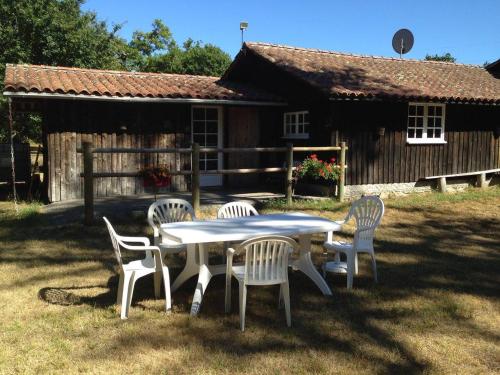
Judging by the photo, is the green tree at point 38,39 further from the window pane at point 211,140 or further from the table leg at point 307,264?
the table leg at point 307,264

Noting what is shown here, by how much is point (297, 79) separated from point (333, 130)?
5.10 ft

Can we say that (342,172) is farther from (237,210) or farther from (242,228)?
(242,228)

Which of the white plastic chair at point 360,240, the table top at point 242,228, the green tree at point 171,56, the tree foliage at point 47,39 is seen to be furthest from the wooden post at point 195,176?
the green tree at point 171,56

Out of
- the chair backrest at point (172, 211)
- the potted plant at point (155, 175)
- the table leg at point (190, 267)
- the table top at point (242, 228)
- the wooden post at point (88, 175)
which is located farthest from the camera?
the potted plant at point (155, 175)

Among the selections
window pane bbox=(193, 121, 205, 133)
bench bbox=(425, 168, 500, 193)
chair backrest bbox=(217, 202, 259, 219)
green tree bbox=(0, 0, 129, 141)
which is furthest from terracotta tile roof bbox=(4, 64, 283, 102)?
green tree bbox=(0, 0, 129, 141)

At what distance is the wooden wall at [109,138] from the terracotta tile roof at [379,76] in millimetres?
3276

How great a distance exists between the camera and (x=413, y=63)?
15.3m

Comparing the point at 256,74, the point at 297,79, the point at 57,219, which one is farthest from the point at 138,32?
the point at 57,219

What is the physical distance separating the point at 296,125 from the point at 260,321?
28.3 feet

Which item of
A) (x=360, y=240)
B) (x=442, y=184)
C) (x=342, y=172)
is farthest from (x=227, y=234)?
(x=442, y=184)

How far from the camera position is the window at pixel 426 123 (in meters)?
12.3

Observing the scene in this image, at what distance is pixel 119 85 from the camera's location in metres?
10.9

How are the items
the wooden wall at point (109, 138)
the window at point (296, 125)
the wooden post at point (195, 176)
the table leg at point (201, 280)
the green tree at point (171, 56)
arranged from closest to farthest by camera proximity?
the table leg at point (201, 280)
the wooden post at point (195, 176)
the wooden wall at point (109, 138)
the window at point (296, 125)
the green tree at point (171, 56)

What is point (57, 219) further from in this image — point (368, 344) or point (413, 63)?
point (413, 63)
